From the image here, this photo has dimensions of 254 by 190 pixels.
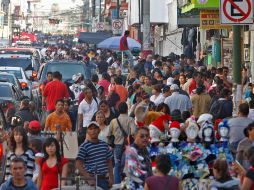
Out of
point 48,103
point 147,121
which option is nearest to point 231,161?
point 147,121

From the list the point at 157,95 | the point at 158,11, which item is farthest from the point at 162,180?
the point at 158,11

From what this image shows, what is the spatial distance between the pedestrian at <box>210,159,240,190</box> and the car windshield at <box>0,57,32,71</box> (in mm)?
27311

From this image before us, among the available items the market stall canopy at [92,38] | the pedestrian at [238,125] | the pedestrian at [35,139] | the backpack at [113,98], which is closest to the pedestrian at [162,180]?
the pedestrian at [35,139]

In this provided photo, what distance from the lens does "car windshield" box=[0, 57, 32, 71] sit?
38.2 m

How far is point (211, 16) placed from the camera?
30594 millimetres

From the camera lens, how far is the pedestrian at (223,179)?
11250mm

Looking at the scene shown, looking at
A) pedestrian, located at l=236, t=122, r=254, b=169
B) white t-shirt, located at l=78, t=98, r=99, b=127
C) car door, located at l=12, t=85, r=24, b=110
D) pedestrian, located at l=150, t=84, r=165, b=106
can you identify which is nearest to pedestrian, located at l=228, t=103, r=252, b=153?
pedestrian, located at l=236, t=122, r=254, b=169

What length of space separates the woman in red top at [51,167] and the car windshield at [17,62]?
25641 millimetres

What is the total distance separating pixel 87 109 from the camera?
66.1 ft

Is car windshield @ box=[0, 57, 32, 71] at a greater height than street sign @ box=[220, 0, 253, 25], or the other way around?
street sign @ box=[220, 0, 253, 25]

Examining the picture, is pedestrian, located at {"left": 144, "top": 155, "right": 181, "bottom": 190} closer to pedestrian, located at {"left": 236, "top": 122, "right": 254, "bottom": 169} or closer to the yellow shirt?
pedestrian, located at {"left": 236, "top": 122, "right": 254, "bottom": 169}

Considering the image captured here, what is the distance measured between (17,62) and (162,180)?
28.0 meters

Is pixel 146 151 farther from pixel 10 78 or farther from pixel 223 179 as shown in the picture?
pixel 10 78

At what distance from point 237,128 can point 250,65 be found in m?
15.5
